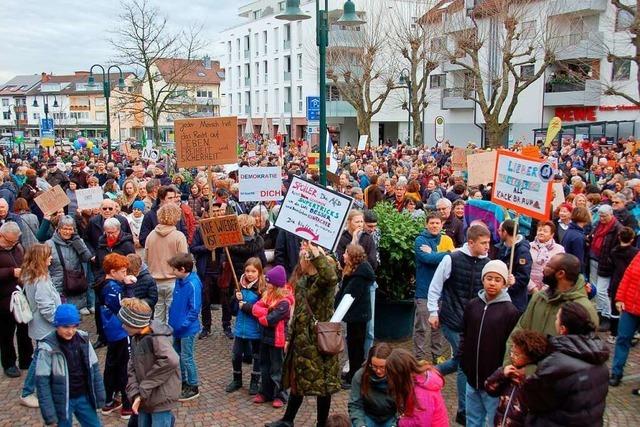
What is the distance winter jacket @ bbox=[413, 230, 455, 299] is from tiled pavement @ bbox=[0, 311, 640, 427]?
1.10 metres

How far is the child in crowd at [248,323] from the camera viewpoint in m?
6.61

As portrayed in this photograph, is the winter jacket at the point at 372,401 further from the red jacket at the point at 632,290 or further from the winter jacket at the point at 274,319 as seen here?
the red jacket at the point at 632,290

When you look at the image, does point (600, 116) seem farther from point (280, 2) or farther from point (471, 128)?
point (280, 2)

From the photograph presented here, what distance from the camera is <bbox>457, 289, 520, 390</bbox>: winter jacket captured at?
16.3 ft

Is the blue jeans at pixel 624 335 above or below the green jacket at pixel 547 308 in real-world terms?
below

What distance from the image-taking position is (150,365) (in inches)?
190

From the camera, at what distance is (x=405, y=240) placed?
7.72 meters

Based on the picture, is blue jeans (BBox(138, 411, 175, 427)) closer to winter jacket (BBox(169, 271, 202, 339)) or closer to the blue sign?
winter jacket (BBox(169, 271, 202, 339))

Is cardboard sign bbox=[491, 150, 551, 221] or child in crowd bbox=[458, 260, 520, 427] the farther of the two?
cardboard sign bbox=[491, 150, 551, 221]

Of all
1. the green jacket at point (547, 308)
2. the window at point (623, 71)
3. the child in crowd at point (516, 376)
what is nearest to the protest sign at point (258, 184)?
the green jacket at point (547, 308)

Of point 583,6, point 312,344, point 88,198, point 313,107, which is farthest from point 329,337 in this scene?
point 583,6

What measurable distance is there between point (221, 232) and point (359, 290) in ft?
6.80

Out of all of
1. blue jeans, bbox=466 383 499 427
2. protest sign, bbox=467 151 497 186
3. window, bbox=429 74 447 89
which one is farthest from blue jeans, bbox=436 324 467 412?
window, bbox=429 74 447 89

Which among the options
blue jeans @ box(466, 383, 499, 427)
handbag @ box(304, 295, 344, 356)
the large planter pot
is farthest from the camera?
the large planter pot
